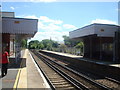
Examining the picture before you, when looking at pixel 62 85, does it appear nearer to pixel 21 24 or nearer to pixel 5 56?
pixel 5 56

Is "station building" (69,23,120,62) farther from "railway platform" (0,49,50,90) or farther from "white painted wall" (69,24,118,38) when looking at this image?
"railway platform" (0,49,50,90)

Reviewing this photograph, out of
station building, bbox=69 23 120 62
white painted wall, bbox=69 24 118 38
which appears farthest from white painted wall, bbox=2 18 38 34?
station building, bbox=69 23 120 62

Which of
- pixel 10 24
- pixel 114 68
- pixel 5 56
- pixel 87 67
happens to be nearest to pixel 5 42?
pixel 10 24

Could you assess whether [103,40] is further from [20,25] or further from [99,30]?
[20,25]

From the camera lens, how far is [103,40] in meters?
30.9

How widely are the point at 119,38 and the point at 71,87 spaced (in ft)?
49.2

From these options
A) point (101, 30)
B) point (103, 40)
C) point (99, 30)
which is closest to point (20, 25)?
point (99, 30)

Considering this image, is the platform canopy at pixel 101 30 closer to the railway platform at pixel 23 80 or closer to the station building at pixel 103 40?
the station building at pixel 103 40

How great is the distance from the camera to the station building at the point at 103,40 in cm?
2442

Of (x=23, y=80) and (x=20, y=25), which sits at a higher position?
(x=20, y=25)

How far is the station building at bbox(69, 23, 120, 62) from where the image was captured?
24422 millimetres

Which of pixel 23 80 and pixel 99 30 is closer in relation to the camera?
pixel 23 80

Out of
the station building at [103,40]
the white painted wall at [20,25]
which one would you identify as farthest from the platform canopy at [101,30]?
the white painted wall at [20,25]

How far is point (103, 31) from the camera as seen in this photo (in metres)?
25.7
